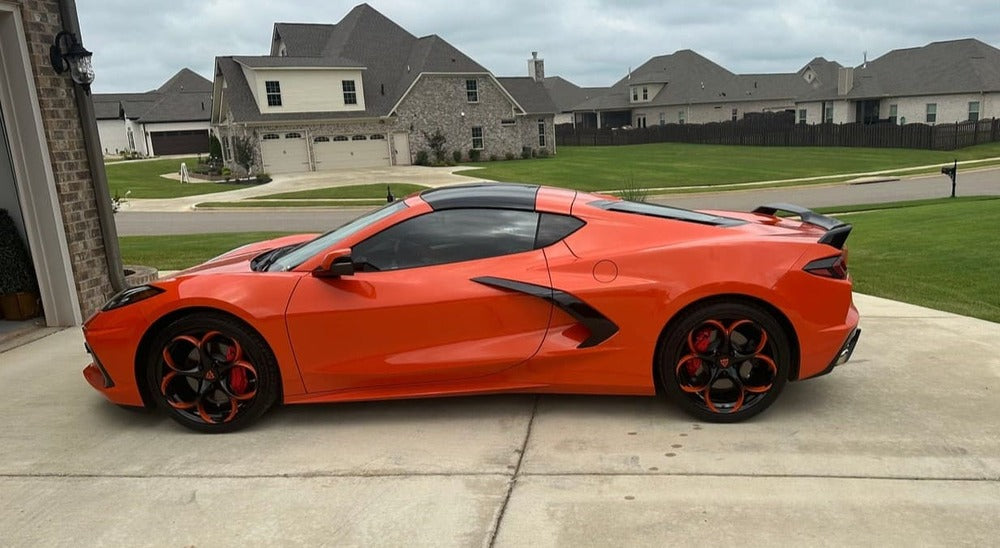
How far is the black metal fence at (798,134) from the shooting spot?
3853 centimetres

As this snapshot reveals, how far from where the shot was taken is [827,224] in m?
4.17

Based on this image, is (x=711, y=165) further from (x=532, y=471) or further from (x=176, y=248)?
(x=532, y=471)

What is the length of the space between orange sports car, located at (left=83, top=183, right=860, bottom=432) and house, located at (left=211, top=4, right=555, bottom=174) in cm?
3495

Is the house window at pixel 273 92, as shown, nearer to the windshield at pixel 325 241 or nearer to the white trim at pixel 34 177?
the white trim at pixel 34 177

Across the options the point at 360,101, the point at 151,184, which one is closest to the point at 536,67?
the point at 360,101

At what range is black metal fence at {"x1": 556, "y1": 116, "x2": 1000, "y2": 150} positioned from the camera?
1517 inches

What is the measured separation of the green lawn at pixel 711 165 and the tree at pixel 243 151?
40.2ft

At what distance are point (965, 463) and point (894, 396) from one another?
831mm

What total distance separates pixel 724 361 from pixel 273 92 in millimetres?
37085

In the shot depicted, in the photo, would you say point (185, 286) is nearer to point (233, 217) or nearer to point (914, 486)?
point (914, 486)

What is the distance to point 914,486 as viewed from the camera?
→ 3072 millimetres

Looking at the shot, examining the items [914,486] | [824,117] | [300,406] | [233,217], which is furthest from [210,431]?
[824,117]

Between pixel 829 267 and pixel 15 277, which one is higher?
pixel 829 267

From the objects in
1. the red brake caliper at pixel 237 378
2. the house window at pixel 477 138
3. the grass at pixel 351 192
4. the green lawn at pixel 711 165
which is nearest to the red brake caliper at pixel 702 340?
the red brake caliper at pixel 237 378
